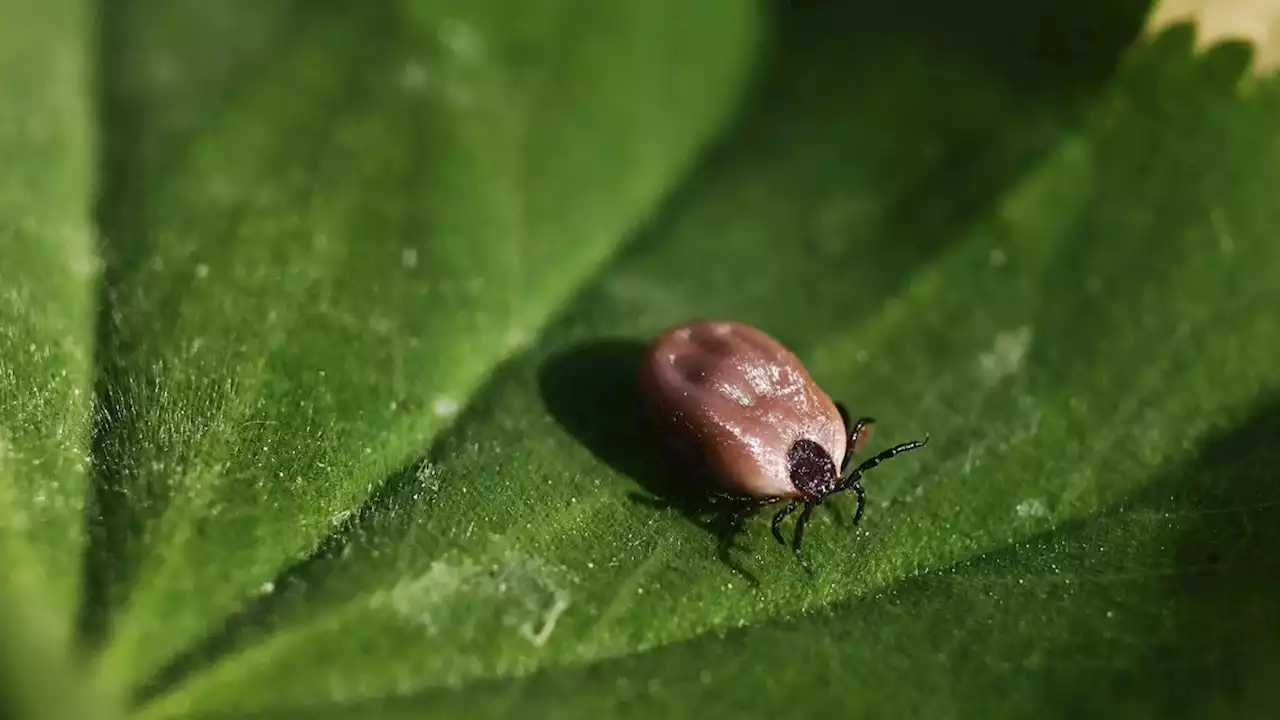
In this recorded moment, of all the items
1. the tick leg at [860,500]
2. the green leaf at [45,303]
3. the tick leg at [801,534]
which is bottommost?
the green leaf at [45,303]

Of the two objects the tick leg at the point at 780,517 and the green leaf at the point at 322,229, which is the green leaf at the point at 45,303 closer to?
the green leaf at the point at 322,229

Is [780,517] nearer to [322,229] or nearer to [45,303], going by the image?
[322,229]

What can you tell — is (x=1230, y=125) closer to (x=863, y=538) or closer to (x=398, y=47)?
(x=863, y=538)

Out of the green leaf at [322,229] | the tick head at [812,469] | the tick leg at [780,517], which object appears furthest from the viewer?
the tick head at [812,469]

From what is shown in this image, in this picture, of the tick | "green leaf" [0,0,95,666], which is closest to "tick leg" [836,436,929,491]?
the tick

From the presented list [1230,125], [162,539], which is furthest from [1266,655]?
Result: [162,539]

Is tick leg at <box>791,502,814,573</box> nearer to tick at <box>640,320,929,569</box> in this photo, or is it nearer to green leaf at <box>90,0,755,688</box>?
tick at <box>640,320,929,569</box>

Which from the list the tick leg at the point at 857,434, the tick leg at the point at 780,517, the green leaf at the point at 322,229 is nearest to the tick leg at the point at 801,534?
the tick leg at the point at 780,517
